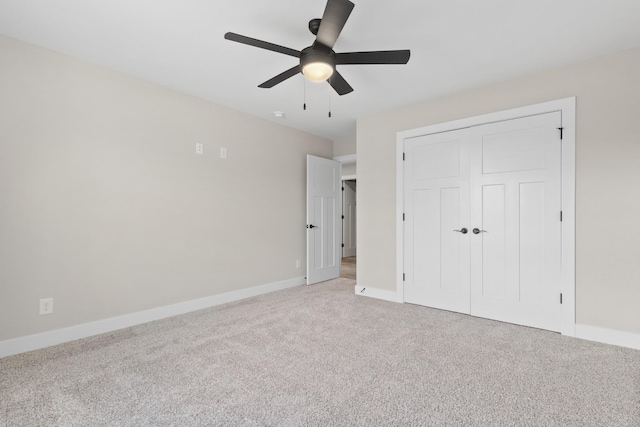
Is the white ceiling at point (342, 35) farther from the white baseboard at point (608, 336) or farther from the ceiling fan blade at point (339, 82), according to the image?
the white baseboard at point (608, 336)

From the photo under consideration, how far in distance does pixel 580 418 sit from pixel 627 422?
22 cm

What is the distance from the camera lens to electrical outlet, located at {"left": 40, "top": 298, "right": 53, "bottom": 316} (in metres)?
2.49

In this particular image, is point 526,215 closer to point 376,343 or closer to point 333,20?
point 376,343

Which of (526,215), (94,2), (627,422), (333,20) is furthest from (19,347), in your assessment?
(526,215)

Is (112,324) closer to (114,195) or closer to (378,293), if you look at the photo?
(114,195)

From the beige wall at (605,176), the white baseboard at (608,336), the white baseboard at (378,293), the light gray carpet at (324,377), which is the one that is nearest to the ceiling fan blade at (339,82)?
the beige wall at (605,176)

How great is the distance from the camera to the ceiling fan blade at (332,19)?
1557 mm

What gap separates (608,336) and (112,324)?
170 inches

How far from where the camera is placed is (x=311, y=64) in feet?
6.51

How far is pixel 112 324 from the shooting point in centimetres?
285

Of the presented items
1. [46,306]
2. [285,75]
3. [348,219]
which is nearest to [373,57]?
[285,75]

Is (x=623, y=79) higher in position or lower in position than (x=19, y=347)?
higher

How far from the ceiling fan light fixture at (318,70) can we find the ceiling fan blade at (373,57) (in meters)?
0.10

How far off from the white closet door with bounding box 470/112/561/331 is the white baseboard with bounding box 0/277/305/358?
279 centimetres
